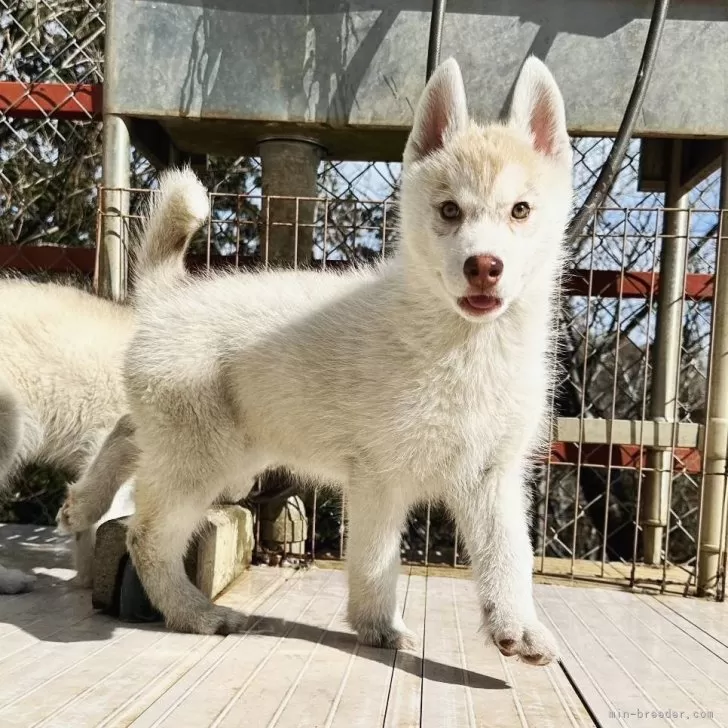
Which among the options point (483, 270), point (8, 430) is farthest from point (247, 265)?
point (483, 270)

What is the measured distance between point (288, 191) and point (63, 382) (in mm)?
1411

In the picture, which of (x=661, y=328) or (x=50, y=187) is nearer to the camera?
(x=661, y=328)

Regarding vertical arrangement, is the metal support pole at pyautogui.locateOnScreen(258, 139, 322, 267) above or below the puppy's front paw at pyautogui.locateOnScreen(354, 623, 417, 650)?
above

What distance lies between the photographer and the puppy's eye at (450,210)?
90.2 inches

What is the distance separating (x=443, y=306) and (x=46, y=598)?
6.13 feet

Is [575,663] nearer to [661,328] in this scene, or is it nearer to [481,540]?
[481,540]

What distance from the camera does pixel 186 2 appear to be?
12.1 feet

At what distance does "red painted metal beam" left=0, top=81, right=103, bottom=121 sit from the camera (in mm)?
4355

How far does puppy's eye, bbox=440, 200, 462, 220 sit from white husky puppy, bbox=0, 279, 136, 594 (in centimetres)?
166

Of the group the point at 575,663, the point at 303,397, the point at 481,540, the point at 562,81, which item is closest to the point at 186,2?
the point at 562,81

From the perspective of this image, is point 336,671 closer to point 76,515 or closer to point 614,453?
point 76,515

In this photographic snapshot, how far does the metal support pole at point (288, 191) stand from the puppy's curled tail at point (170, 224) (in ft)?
3.32

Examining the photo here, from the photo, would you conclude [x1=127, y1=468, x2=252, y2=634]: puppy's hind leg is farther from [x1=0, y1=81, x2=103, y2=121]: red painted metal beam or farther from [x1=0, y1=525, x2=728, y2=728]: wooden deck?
[x1=0, y1=81, x2=103, y2=121]: red painted metal beam

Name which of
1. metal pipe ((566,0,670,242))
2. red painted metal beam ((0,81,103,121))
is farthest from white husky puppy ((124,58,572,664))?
red painted metal beam ((0,81,103,121))
